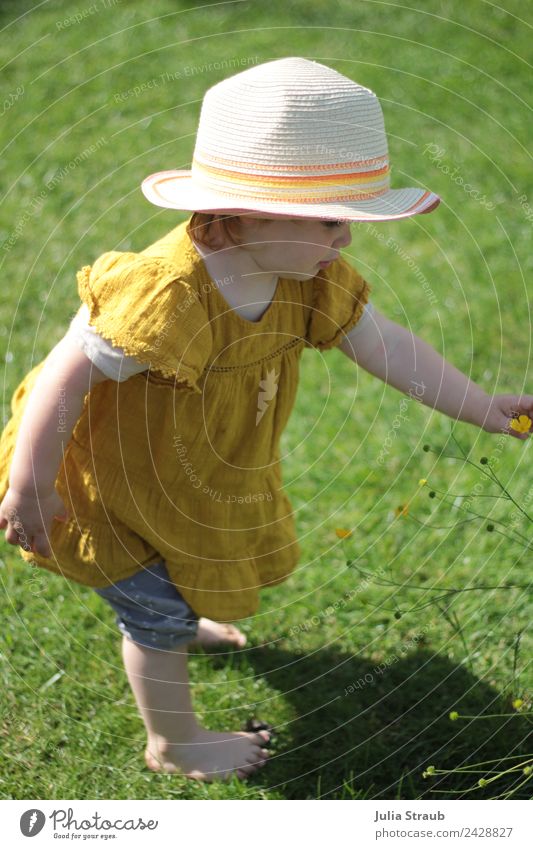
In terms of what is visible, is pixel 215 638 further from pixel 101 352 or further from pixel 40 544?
pixel 101 352

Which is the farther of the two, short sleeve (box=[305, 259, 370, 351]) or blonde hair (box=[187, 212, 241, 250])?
short sleeve (box=[305, 259, 370, 351])

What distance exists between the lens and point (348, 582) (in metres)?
1.86

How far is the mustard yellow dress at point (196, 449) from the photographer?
1.41 metres

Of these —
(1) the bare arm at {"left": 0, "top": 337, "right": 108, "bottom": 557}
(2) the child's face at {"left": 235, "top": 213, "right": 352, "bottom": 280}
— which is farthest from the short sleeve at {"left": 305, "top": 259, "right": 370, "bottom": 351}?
(1) the bare arm at {"left": 0, "top": 337, "right": 108, "bottom": 557}

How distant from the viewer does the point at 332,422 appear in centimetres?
218

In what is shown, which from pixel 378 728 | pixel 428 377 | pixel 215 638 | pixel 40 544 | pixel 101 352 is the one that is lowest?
pixel 378 728

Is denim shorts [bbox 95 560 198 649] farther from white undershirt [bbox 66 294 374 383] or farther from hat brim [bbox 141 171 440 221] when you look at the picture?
hat brim [bbox 141 171 440 221]

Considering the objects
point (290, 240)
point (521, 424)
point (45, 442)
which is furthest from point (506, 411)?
point (45, 442)

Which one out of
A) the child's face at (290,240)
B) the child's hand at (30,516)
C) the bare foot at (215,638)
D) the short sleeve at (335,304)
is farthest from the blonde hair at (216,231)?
the bare foot at (215,638)

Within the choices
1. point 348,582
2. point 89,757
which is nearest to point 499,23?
point 348,582

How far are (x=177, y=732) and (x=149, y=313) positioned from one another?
0.64 meters

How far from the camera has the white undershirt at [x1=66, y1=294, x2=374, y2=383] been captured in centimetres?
130

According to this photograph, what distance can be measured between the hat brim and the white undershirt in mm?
176

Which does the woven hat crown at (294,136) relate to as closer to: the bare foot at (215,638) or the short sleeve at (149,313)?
the short sleeve at (149,313)
